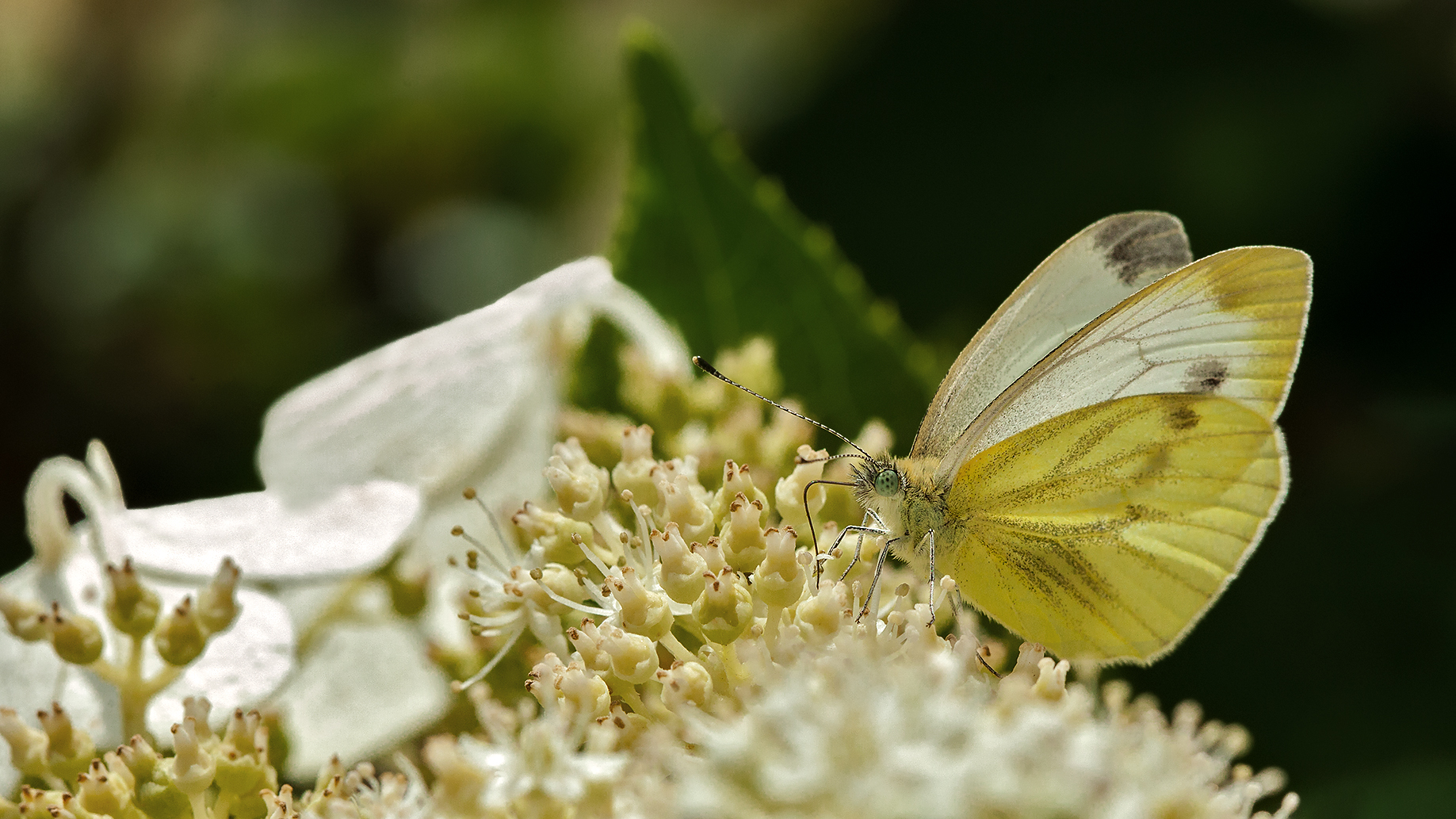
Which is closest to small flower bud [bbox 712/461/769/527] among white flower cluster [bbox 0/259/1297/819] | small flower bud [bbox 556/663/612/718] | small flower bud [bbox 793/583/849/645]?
white flower cluster [bbox 0/259/1297/819]

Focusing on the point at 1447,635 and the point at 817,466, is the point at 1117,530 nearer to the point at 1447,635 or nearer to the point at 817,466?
the point at 817,466

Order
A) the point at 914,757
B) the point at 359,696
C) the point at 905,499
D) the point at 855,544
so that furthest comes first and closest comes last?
the point at 359,696
the point at 905,499
the point at 855,544
the point at 914,757

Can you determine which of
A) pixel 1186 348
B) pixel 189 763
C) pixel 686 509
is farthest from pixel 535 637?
pixel 1186 348

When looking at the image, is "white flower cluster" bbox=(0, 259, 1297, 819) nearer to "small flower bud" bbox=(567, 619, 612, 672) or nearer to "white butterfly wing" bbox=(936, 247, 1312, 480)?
"small flower bud" bbox=(567, 619, 612, 672)

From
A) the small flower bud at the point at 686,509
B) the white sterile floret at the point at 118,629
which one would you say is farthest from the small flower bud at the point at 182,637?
the small flower bud at the point at 686,509

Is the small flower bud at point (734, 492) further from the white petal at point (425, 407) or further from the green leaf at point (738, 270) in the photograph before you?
the green leaf at point (738, 270)

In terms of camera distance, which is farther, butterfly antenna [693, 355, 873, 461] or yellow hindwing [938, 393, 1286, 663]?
butterfly antenna [693, 355, 873, 461]

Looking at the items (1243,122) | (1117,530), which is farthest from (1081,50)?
(1117,530)

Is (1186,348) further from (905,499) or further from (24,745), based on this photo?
(24,745)
